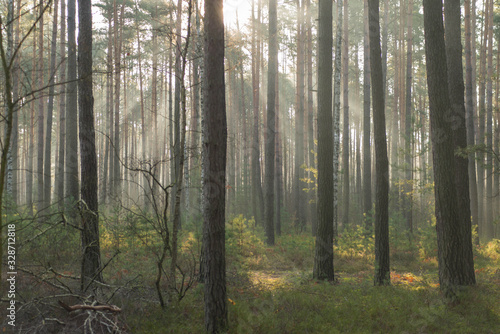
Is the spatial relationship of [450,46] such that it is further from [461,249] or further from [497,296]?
[497,296]

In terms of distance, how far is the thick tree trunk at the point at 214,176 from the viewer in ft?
15.9

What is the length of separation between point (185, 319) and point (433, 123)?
609 centimetres

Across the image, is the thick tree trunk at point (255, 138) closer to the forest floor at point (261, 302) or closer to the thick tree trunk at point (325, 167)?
the thick tree trunk at point (325, 167)

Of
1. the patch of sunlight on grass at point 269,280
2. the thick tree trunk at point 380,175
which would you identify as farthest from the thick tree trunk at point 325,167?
the thick tree trunk at point 380,175

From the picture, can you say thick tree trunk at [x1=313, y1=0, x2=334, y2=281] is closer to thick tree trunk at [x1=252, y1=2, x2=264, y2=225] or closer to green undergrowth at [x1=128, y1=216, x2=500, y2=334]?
green undergrowth at [x1=128, y1=216, x2=500, y2=334]

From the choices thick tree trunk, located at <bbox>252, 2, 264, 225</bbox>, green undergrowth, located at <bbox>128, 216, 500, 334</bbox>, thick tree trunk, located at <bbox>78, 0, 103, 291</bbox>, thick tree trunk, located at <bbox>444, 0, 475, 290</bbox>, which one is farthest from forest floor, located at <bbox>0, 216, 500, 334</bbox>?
thick tree trunk, located at <bbox>252, 2, 264, 225</bbox>

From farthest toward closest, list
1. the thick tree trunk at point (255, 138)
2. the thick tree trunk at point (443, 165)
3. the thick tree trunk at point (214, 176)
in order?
1. the thick tree trunk at point (255, 138)
2. the thick tree trunk at point (443, 165)
3. the thick tree trunk at point (214, 176)

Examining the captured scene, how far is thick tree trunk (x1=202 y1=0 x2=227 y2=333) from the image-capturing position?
15.9 feet

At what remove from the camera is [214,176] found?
192 inches

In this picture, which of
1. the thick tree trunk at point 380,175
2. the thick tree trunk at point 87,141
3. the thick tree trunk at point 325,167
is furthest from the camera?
the thick tree trunk at point 325,167

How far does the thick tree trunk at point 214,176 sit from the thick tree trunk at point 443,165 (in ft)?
15.1

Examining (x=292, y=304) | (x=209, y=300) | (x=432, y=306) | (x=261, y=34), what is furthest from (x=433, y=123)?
(x=261, y=34)

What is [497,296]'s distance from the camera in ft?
21.6

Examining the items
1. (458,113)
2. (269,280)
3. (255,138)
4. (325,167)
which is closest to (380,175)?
(325,167)
